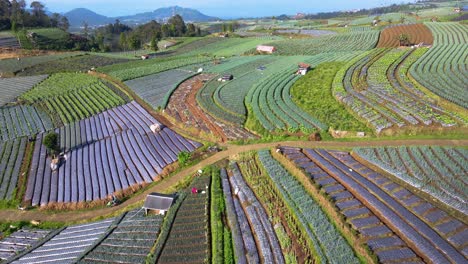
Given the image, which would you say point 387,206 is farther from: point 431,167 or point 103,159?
point 103,159

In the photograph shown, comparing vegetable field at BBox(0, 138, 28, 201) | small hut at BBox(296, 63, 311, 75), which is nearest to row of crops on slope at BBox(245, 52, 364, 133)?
small hut at BBox(296, 63, 311, 75)

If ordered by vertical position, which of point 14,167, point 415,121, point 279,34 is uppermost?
point 279,34

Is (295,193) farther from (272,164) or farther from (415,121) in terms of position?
(415,121)

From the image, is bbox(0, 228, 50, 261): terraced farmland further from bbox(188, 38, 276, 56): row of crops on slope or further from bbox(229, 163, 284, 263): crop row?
bbox(188, 38, 276, 56): row of crops on slope

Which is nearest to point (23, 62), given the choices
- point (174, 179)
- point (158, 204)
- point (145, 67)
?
point (145, 67)

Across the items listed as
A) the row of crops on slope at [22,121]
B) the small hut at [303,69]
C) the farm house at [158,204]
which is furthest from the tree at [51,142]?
the small hut at [303,69]

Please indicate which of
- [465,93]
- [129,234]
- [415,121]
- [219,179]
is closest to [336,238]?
[219,179]

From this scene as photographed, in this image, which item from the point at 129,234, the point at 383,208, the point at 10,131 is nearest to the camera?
the point at 383,208
